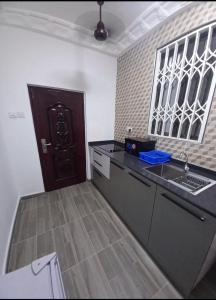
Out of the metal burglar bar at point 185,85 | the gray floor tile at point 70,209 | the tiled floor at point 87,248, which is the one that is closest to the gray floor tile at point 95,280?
the tiled floor at point 87,248

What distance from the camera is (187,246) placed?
949 mm

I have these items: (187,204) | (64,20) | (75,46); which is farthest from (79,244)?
(75,46)

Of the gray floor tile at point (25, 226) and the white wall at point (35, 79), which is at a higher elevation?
the white wall at point (35, 79)

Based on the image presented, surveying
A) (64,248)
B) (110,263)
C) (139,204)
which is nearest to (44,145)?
(64,248)

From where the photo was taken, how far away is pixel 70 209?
192 cm

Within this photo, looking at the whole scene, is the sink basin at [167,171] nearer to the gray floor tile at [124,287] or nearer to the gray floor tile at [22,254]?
the gray floor tile at [124,287]

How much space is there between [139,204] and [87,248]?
28.7 inches

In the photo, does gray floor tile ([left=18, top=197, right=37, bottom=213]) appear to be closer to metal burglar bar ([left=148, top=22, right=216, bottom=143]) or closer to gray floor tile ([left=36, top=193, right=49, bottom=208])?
gray floor tile ([left=36, top=193, right=49, bottom=208])

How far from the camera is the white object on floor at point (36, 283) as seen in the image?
30.6 inches

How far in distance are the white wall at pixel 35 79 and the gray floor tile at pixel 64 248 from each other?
0.96m

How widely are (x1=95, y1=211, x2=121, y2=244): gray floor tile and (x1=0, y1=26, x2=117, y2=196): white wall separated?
1.16 meters

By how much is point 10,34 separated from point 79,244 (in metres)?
2.63

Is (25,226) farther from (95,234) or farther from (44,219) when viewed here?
(95,234)

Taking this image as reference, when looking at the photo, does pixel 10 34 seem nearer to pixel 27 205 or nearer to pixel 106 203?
pixel 27 205
